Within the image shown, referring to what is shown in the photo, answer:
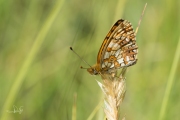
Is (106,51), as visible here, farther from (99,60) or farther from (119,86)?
(119,86)

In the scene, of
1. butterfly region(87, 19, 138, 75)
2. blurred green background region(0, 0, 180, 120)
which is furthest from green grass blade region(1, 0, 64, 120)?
blurred green background region(0, 0, 180, 120)

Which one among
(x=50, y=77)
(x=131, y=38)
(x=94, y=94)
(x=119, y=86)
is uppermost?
(x=50, y=77)

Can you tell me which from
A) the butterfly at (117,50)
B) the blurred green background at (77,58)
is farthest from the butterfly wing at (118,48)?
the blurred green background at (77,58)

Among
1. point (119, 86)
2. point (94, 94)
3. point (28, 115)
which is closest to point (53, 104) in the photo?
point (28, 115)

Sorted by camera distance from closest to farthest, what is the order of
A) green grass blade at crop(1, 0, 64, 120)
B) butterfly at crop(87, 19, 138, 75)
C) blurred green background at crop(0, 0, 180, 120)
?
green grass blade at crop(1, 0, 64, 120)
butterfly at crop(87, 19, 138, 75)
blurred green background at crop(0, 0, 180, 120)

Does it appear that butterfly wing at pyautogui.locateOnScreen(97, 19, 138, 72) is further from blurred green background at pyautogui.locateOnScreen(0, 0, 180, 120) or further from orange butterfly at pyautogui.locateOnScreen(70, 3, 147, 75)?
blurred green background at pyautogui.locateOnScreen(0, 0, 180, 120)

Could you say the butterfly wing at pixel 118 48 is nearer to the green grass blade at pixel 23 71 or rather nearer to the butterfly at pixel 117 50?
the butterfly at pixel 117 50
